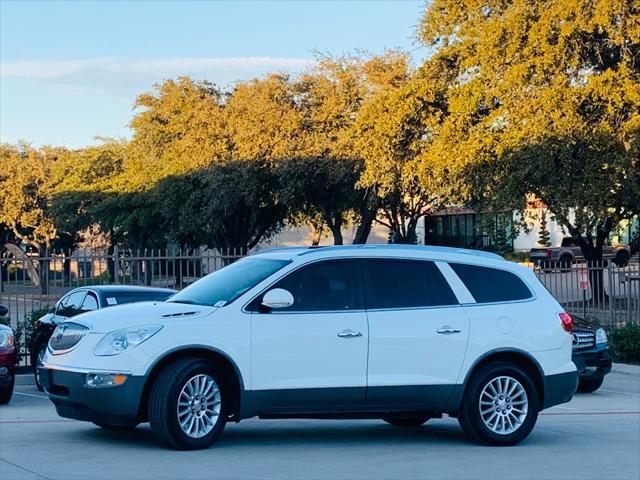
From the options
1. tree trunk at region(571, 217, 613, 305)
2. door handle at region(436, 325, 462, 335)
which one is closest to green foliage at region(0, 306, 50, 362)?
door handle at region(436, 325, 462, 335)

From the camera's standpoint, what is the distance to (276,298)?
9.45 m

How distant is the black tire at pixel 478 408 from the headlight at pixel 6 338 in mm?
6342

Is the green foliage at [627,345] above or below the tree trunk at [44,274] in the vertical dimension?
below

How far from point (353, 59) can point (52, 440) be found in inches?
1359

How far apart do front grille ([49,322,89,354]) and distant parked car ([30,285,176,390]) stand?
5562 mm

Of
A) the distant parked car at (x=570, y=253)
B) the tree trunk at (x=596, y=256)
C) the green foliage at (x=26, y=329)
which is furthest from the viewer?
the distant parked car at (x=570, y=253)

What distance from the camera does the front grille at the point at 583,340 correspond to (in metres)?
15.6

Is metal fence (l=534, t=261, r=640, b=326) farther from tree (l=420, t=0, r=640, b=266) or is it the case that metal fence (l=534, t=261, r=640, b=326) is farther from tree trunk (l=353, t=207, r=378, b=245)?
tree trunk (l=353, t=207, r=378, b=245)

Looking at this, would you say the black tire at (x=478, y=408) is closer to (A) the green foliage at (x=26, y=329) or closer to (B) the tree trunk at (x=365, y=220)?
(A) the green foliage at (x=26, y=329)

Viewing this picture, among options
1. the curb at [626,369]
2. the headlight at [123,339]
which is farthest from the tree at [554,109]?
the headlight at [123,339]

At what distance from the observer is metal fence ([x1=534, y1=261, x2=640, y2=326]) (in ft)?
74.0

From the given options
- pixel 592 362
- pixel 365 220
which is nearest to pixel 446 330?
pixel 592 362

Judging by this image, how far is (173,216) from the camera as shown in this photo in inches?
2005

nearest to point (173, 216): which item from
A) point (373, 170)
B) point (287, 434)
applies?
point (373, 170)
